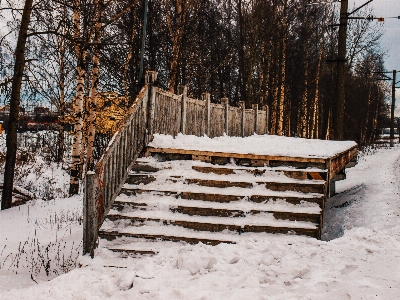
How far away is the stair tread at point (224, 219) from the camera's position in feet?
18.0

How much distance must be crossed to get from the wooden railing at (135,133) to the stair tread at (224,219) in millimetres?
522

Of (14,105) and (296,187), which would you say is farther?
(14,105)

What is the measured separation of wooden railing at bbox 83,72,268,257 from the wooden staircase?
0.99 ft

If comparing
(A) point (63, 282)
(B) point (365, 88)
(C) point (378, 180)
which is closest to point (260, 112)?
(C) point (378, 180)

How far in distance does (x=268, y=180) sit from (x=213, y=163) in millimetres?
1047

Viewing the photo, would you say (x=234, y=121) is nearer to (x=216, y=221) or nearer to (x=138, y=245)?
(x=216, y=221)

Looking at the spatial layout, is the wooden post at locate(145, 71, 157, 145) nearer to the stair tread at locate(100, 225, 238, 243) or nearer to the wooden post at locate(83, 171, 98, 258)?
the stair tread at locate(100, 225, 238, 243)

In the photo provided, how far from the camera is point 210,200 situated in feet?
19.8

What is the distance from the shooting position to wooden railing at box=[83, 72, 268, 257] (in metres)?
5.07

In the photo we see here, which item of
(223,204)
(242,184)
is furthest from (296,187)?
(223,204)

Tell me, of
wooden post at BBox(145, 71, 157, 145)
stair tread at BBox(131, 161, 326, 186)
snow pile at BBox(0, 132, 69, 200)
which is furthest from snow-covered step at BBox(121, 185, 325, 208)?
snow pile at BBox(0, 132, 69, 200)

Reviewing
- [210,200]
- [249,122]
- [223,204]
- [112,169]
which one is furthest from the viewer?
[249,122]

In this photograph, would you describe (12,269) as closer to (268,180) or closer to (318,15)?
(268,180)

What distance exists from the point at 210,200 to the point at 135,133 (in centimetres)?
176
